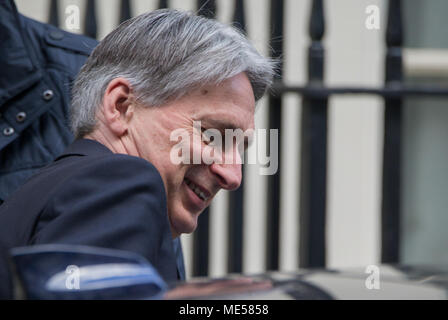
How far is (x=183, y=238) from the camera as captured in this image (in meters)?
3.81

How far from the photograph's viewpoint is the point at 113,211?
1111mm

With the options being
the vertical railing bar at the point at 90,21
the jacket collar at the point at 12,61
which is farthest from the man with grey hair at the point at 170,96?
the vertical railing bar at the point at 90,21

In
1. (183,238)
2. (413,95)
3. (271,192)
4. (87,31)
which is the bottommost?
(183,238)

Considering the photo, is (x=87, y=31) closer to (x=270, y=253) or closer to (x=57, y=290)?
(x=270, y=253)

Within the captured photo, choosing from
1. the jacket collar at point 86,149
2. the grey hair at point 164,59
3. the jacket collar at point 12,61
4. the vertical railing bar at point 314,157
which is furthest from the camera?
the vertical railing bar at point 314,157

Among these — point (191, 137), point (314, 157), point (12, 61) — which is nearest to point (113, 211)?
point (191, 137)

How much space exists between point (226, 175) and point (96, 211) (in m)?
0.58

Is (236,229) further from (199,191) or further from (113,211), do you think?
(113,211)

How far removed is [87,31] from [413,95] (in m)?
1.44

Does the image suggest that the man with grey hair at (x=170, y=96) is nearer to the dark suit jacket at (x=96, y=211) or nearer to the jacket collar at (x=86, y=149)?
the jacket collar at (x=86, y=149)

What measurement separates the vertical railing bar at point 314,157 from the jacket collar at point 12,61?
127cm

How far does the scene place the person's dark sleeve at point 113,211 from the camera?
1.06 metres

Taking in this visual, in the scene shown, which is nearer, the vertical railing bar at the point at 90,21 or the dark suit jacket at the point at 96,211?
the dark suit jacket at the point at 96,211

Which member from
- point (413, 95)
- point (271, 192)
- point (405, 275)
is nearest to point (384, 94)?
point (413, 95)
